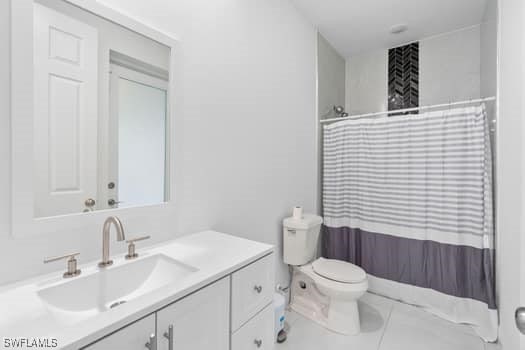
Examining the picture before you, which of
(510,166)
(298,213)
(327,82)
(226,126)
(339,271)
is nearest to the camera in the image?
(510,166)

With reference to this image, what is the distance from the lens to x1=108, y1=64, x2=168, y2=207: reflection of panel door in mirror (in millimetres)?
1029

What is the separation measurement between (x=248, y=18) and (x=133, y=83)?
3.22ft

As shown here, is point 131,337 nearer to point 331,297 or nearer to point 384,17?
point 331,297

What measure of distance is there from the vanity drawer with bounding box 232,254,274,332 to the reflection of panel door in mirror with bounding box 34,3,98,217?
66 centimetres

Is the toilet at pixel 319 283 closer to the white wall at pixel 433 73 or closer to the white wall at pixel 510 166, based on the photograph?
the white wall at pixel 510 166

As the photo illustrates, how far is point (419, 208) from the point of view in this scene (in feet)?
6.75

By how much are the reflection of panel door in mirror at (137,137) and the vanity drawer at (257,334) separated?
67 centimetres

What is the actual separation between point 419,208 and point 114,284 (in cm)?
219

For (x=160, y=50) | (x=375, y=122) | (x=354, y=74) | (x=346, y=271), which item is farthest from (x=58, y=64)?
(x=354, y=74)

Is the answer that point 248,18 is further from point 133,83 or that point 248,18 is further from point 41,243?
point 41,243

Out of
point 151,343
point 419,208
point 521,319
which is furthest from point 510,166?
point 151,343

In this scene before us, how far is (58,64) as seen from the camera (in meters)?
0.85

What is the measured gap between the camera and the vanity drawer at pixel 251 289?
0.93 meters

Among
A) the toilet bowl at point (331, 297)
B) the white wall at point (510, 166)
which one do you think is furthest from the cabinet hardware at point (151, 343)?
the toilet bowl at point (331, 297)
